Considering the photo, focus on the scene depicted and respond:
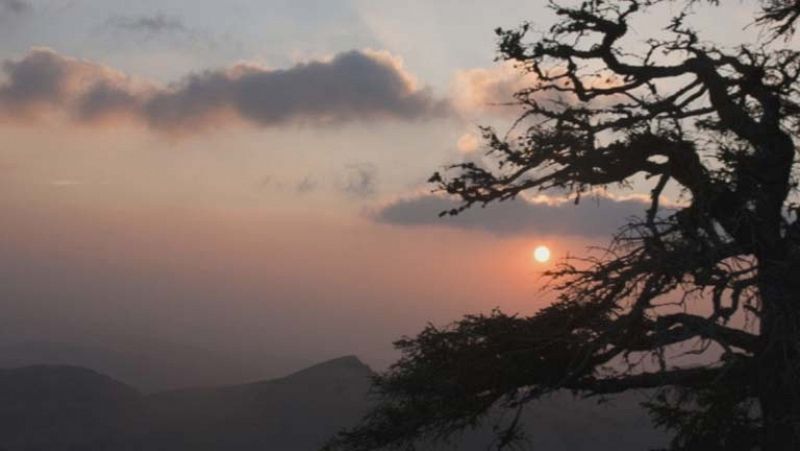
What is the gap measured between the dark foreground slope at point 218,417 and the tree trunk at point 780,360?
4708 inches

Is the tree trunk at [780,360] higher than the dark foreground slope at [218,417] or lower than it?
lower

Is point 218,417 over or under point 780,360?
over

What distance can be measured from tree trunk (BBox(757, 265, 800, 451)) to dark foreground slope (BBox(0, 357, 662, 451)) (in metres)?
120

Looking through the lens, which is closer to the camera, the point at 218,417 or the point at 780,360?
the point at 780,360

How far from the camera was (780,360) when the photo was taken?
11.8m

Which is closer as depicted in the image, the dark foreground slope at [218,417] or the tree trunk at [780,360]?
the tree trunk at [780,360]

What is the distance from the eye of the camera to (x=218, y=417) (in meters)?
164

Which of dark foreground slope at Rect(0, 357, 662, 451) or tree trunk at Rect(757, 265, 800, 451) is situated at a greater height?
dark foreground slope at Rect(0, 357, 662, 451)

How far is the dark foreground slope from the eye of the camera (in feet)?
494

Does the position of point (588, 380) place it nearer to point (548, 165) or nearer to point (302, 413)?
point (548, 165)

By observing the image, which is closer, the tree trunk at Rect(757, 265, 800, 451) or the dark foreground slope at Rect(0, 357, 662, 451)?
the tree trunk at Rect(757, 265, 800, 451)

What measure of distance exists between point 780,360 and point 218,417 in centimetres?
15878

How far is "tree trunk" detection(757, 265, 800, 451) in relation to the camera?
11172 mm

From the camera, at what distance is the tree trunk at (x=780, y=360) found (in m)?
11.2
